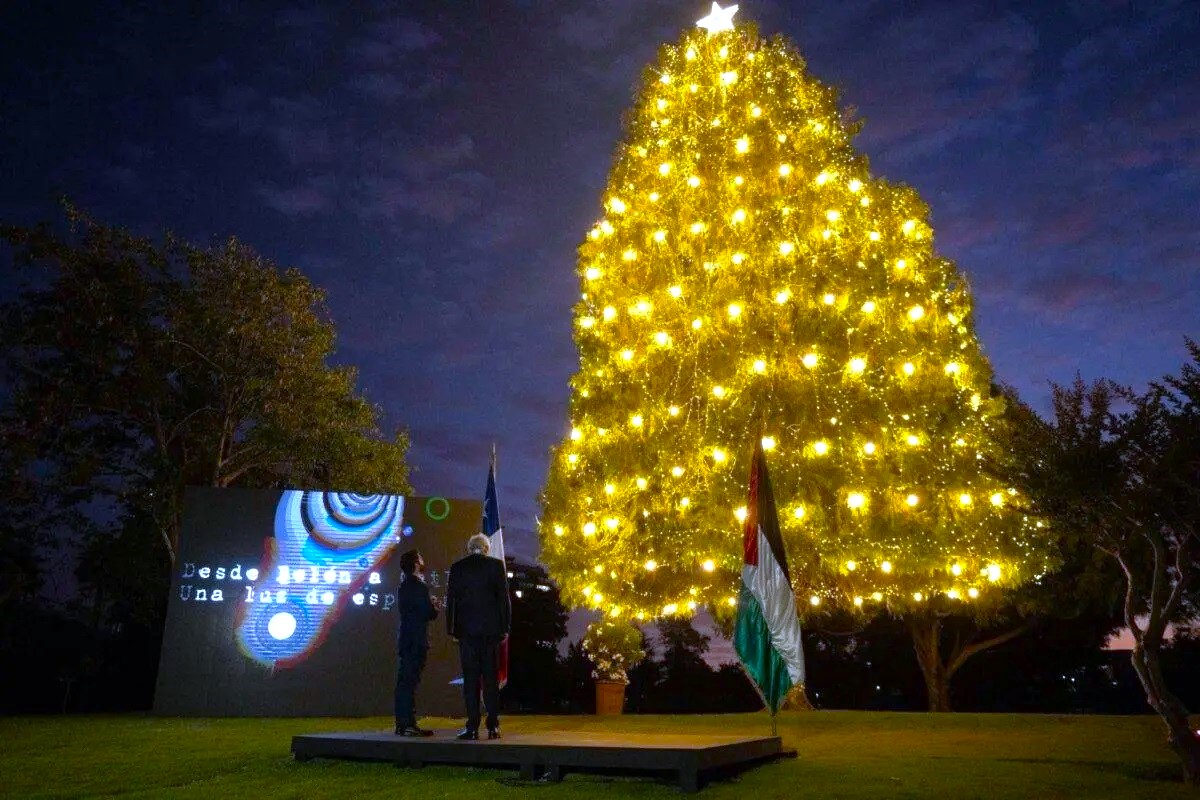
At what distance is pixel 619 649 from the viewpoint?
1870 centimetres

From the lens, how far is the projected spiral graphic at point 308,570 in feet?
58.0

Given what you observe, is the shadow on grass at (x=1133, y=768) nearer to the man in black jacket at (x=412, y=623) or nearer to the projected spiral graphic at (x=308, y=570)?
the man in black jacket at (x=412, y=623)

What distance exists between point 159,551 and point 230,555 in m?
9.40

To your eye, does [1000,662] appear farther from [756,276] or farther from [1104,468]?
[1104,468]

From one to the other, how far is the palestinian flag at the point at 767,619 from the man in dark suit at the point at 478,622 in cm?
252

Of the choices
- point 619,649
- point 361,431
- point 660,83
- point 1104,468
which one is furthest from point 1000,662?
point 1104,468

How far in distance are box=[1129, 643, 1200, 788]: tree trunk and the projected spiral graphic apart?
45.0 feet

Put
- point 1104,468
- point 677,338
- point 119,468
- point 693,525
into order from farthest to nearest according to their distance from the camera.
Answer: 1. point 119,468
2. point 677,338
3. point 693,525
4. point 1104,468

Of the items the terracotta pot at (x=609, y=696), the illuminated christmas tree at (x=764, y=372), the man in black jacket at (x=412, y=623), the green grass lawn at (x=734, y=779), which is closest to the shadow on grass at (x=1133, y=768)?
the green grass lawn at (x=734, y=779)

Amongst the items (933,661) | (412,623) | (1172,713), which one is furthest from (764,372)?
(933,661)

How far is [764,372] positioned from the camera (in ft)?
45.9

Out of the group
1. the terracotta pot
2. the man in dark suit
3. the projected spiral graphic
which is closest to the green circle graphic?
the projected spiral graphic

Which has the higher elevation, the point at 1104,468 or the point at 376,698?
the point at 1104,468

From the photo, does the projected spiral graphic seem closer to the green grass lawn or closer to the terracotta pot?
the green grass lawn
